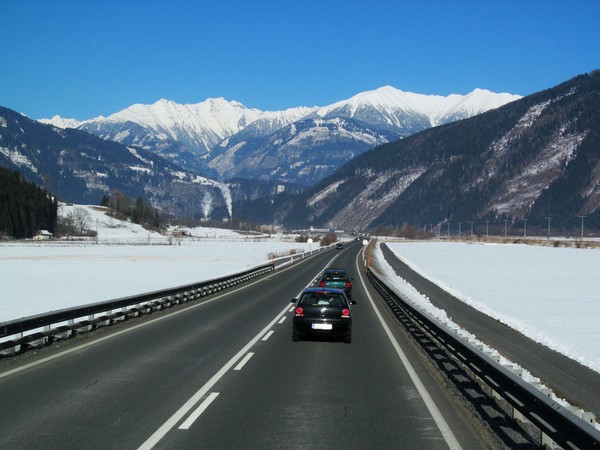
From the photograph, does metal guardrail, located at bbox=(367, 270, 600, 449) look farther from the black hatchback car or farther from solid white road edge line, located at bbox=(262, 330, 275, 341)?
solid white road edge line, located at bbox=(262, 330, 275, 341)

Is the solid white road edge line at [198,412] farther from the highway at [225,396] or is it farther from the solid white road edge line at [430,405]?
the solid white road edge line at [430,405]

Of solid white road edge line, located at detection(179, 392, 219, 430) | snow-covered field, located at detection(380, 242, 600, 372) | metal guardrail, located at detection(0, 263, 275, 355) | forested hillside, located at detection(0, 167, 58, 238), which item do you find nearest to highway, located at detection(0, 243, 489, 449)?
solid white road edge line, located at detection(179, 392, 219, 430)

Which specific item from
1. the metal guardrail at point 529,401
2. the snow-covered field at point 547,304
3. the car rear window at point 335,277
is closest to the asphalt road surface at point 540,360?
Result: the snow-covered field at point 547,304

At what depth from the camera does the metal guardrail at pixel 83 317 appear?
43.8 feet

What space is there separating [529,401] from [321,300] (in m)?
9.22

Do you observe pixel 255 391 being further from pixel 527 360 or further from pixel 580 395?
pixel 527 360

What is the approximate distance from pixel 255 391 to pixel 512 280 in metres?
36.0

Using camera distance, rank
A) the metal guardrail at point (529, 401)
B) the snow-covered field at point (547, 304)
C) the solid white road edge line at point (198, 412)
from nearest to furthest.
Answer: the metal guardrail at point (529, 401) → the solid white road edge line at point (198, 412) → the snow-covered field at point (547, 304)

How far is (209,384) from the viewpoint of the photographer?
1052cm

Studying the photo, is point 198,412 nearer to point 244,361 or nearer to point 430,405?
point 430,405

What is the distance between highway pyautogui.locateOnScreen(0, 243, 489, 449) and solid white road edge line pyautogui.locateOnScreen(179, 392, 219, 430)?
0.05 ft

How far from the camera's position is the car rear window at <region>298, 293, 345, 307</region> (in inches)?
629

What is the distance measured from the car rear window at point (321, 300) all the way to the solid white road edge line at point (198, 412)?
20.9 feet

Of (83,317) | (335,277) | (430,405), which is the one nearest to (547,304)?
(335,277)
